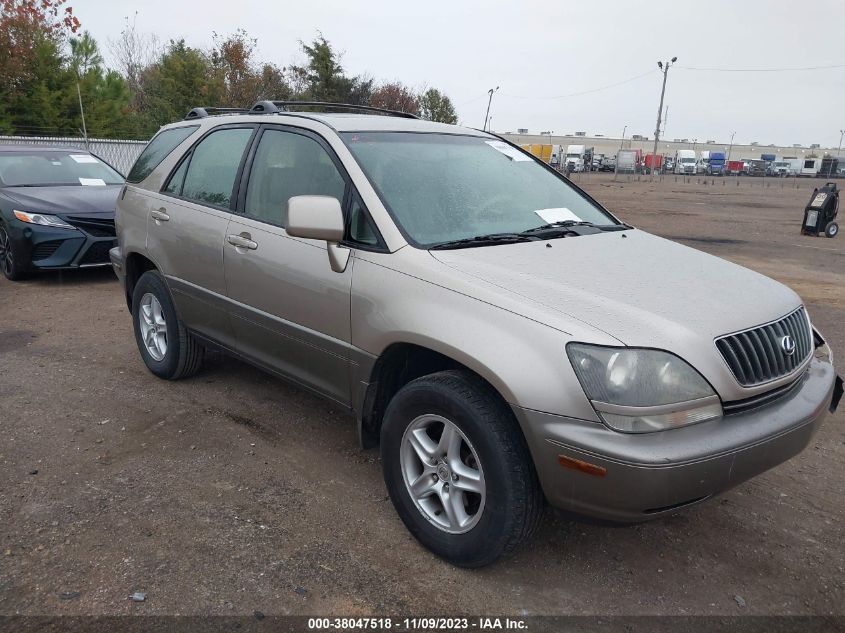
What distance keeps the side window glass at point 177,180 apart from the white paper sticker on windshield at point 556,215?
92.4 inches

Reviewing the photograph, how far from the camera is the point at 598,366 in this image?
233 centimetres

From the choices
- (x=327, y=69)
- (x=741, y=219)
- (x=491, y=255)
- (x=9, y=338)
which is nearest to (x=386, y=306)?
(x=491, y=255)

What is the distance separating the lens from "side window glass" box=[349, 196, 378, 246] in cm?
A: 310

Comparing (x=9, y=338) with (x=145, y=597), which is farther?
(x=9, y=338)

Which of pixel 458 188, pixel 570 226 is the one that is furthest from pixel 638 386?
pixel 458 188

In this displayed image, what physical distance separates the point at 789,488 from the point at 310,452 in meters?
2.57

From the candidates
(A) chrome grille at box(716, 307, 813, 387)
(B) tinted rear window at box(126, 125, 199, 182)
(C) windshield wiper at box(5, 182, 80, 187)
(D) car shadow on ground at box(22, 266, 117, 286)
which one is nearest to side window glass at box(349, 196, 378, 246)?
(A) chrome grille at box(716, 307, 813, 387)

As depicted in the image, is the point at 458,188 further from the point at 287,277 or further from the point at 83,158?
the point at 83,158

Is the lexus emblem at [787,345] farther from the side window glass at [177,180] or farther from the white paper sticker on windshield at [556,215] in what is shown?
the side window glass at [177,180]

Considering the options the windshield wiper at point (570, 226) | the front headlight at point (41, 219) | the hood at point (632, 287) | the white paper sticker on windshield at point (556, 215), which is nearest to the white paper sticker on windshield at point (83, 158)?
the front headlight at point (41, 219)

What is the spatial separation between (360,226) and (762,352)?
177cm

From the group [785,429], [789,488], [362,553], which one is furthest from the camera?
[789,488]

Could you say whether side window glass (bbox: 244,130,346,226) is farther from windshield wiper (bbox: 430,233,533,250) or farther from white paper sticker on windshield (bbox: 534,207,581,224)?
white paper sticker on windshield (bbox: 534,207,581,224)

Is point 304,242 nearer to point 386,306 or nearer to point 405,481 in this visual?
point 386,306
